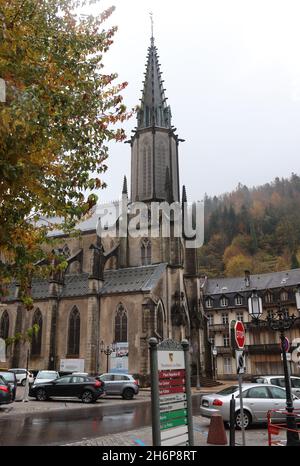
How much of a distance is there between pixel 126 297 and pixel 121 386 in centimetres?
1111

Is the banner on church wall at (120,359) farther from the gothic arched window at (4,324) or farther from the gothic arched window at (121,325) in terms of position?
the gothic arched window at (4,324)

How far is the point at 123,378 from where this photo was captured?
25094mm

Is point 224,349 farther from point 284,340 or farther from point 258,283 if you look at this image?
point 284,340

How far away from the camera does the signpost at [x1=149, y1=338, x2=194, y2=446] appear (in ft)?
21.1

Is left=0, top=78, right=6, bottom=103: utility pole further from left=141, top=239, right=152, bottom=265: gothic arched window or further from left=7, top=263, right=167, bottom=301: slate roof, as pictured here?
left=141, top=239, right=152, bottom=265: gothic arched window

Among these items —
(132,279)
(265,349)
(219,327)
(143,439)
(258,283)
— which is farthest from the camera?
(258,283)

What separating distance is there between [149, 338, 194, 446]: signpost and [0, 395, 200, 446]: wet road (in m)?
4.86

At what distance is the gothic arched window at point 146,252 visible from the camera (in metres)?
40.2

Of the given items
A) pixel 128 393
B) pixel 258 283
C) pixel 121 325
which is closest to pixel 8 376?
pixel 128 393

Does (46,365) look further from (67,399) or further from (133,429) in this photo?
(133,429)

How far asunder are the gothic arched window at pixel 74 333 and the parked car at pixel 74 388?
13.0 m

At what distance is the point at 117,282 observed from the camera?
3728 cm
